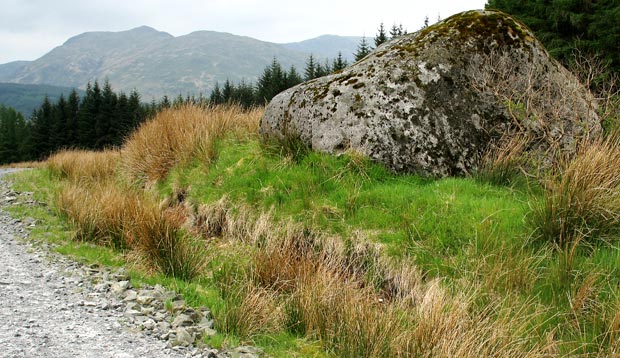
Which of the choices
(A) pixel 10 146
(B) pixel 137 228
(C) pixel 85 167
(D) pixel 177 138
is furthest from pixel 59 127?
(B) pixel 137 228

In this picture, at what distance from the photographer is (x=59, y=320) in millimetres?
3641

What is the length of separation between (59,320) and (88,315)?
231mm

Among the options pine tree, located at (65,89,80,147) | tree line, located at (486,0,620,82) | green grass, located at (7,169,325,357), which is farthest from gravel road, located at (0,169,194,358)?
pine tree, located at (65,89,80,147)

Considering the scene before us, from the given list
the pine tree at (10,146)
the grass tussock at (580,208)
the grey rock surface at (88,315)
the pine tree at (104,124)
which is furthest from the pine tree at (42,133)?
the grass tussock at (580,208)

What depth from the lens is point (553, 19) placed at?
24.9 m

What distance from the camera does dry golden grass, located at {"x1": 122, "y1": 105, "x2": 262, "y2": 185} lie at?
29.4 ft

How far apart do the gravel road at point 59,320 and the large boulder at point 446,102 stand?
4210 mm

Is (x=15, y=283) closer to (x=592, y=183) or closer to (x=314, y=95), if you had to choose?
(x=314, y=95)

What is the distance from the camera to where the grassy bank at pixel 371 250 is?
135 inches

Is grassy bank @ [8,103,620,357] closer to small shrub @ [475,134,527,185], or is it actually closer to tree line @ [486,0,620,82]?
small shrub @ [475,134,527,185]

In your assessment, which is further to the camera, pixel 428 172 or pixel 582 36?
pixel 582 36

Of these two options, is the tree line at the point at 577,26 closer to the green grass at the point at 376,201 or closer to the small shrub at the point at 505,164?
the small shrub at the point at 505,164

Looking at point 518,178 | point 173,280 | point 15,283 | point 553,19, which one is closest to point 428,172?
point 518,178

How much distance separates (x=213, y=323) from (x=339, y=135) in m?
4.12
